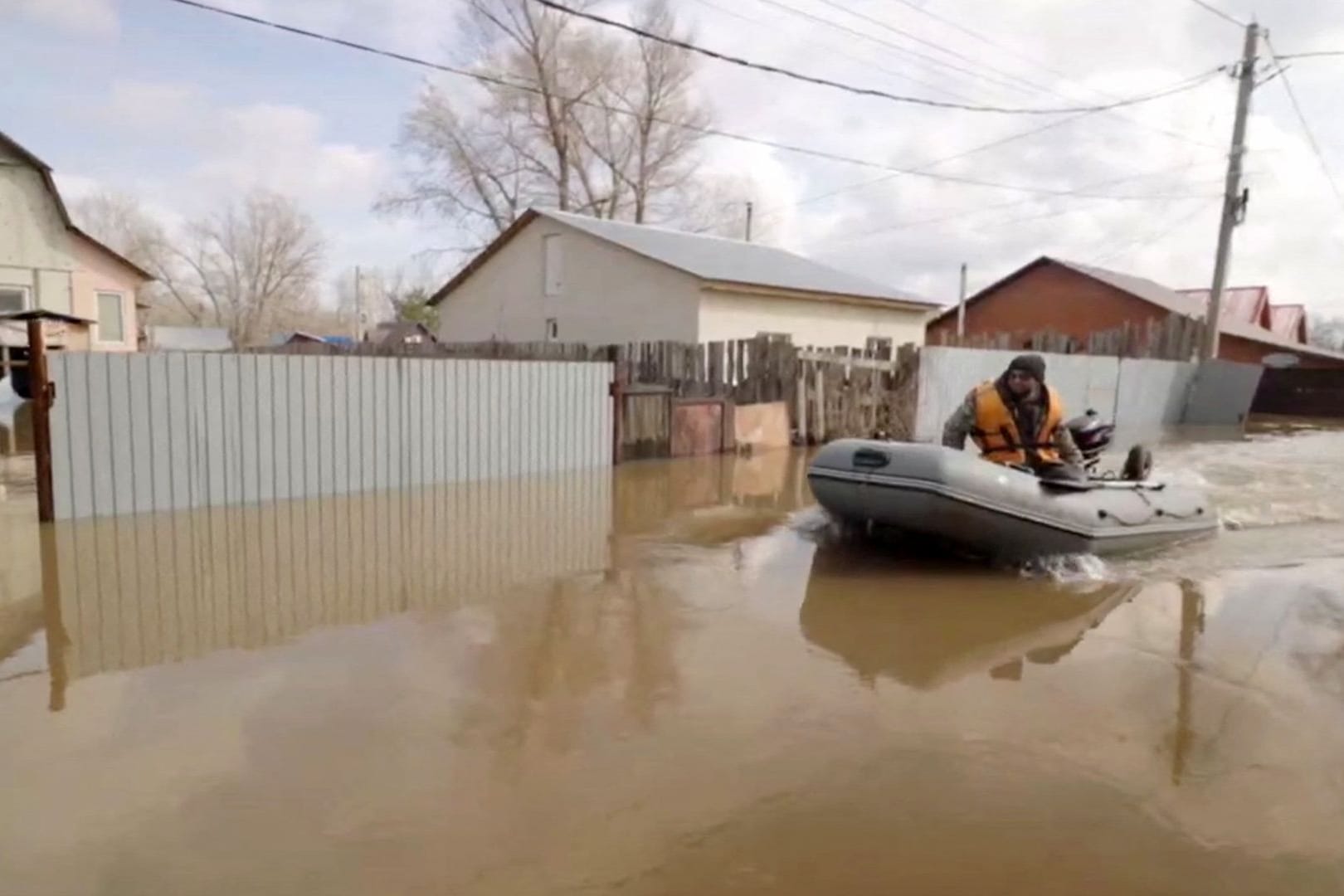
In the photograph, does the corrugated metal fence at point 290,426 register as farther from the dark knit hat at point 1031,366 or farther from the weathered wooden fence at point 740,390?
the dark knit hat at point 1031,366

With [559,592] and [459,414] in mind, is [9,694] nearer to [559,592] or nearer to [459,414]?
[559,592]

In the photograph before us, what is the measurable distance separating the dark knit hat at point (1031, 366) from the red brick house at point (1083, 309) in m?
20.8

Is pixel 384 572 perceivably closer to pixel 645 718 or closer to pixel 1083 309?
pixel 645 718

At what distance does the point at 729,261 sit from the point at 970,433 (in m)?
14.1

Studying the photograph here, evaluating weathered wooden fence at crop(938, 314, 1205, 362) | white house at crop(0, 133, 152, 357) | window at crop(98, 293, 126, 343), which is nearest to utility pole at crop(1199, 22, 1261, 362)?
weathered wooden fence at crop(938, 314, 1205, 362)

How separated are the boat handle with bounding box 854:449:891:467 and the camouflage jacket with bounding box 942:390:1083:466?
71cm

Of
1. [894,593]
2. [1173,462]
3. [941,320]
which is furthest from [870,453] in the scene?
[941,320]

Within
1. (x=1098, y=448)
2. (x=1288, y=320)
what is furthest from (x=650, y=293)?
(x=1288, y=320)

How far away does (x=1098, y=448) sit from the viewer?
7.89 metres

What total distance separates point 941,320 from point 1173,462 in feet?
68.3

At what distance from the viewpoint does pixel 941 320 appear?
33.8m

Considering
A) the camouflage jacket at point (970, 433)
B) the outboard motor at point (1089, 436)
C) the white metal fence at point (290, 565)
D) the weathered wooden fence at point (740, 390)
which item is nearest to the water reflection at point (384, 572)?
the white metal fence at point (290, 565)

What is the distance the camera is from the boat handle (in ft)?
21.4

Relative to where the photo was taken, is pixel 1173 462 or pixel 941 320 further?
pixel 941 320
